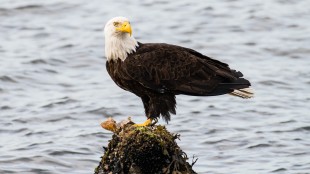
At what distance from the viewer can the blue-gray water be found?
13500 mm

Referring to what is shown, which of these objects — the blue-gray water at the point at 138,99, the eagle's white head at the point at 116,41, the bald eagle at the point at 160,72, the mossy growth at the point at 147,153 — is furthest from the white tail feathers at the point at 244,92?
the blue-gray water at the point at 138,99

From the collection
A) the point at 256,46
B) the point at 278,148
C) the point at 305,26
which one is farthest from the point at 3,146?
the point at 305,26

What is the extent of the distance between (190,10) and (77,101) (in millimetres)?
6489

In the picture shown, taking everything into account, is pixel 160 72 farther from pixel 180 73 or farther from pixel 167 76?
pixel 180 73

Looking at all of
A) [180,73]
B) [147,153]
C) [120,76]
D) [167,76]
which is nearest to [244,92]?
[180,73]

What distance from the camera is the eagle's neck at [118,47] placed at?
33.5 ft

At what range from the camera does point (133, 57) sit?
1041 cm

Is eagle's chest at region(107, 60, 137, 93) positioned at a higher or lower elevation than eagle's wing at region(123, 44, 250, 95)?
lower

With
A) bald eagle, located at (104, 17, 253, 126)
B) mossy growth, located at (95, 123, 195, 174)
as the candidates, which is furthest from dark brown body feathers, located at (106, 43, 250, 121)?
mossy growth, located at (95, 123, 195, 174)

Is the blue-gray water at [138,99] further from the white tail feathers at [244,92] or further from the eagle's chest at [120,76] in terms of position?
the eagle's chest at [120,76]

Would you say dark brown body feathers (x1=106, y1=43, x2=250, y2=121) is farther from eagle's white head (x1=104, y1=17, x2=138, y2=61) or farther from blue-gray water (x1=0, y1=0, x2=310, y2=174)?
blue-gray water (x1=0, y1=0, x2=310, y2=174)

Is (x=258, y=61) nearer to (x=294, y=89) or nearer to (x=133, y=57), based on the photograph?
(x=294, y=89)

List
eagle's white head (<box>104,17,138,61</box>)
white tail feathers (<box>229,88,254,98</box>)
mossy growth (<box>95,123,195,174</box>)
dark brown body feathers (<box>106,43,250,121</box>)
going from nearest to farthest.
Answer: mossy growth (<box>95,123,195,174</box>) < eagle's white head (<box>104,17,138,61</box>) < dark brown body feathers (<box>106,43,250,121</box>) < white tail feathers (<box>229,88,254,98</box>)

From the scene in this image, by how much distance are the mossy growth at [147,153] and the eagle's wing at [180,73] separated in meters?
1.47
